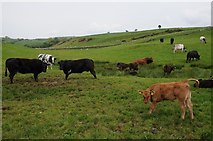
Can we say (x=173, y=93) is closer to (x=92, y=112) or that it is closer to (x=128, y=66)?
(x=92, y=112)

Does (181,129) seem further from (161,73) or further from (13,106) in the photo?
(161,73)

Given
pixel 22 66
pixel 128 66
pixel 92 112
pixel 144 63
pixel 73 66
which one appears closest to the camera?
pixel 92 112

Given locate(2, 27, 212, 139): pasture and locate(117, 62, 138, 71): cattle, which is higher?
locate(117, 62, 138, 71): cattle

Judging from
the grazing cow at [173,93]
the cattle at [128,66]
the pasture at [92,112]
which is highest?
the cattle at [128,66]

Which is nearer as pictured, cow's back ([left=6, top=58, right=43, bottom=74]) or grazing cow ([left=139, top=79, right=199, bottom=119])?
grazing cow ([left=139, top=79, right=199, bottom=119])

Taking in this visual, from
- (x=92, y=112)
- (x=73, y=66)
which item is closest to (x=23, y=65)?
(x=73, y=66)

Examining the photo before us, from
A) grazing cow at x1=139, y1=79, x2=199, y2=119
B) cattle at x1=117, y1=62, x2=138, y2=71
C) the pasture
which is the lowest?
the pasture

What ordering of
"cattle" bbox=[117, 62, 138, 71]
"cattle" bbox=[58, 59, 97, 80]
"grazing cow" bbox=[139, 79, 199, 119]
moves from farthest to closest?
"cattle" bbox=[117, 62, 138, 71]
"cattle" bbox=[58, 59, 97, 80]
"grazing cow" bbox=[139, 79, 199, 119]

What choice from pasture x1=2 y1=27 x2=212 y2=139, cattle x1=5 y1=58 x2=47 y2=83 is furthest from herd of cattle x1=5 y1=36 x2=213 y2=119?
pasture x1=2 y1=27 x2=212 y2=139

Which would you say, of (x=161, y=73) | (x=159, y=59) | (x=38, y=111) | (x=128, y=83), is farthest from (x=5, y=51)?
(x=38, y=111)

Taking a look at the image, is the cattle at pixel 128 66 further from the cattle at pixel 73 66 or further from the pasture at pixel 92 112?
the pasture at pixel 92 112

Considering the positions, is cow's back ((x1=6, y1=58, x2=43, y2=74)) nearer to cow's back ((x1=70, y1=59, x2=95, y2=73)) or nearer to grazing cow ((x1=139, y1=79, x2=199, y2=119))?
cow's back ((x1=70, y1=59, x2=95, y2=73))

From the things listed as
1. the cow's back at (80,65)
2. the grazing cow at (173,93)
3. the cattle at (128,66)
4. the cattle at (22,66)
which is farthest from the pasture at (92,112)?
the cattle at (128,66)

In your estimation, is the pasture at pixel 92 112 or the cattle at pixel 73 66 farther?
the cattle at pixel 73 66
